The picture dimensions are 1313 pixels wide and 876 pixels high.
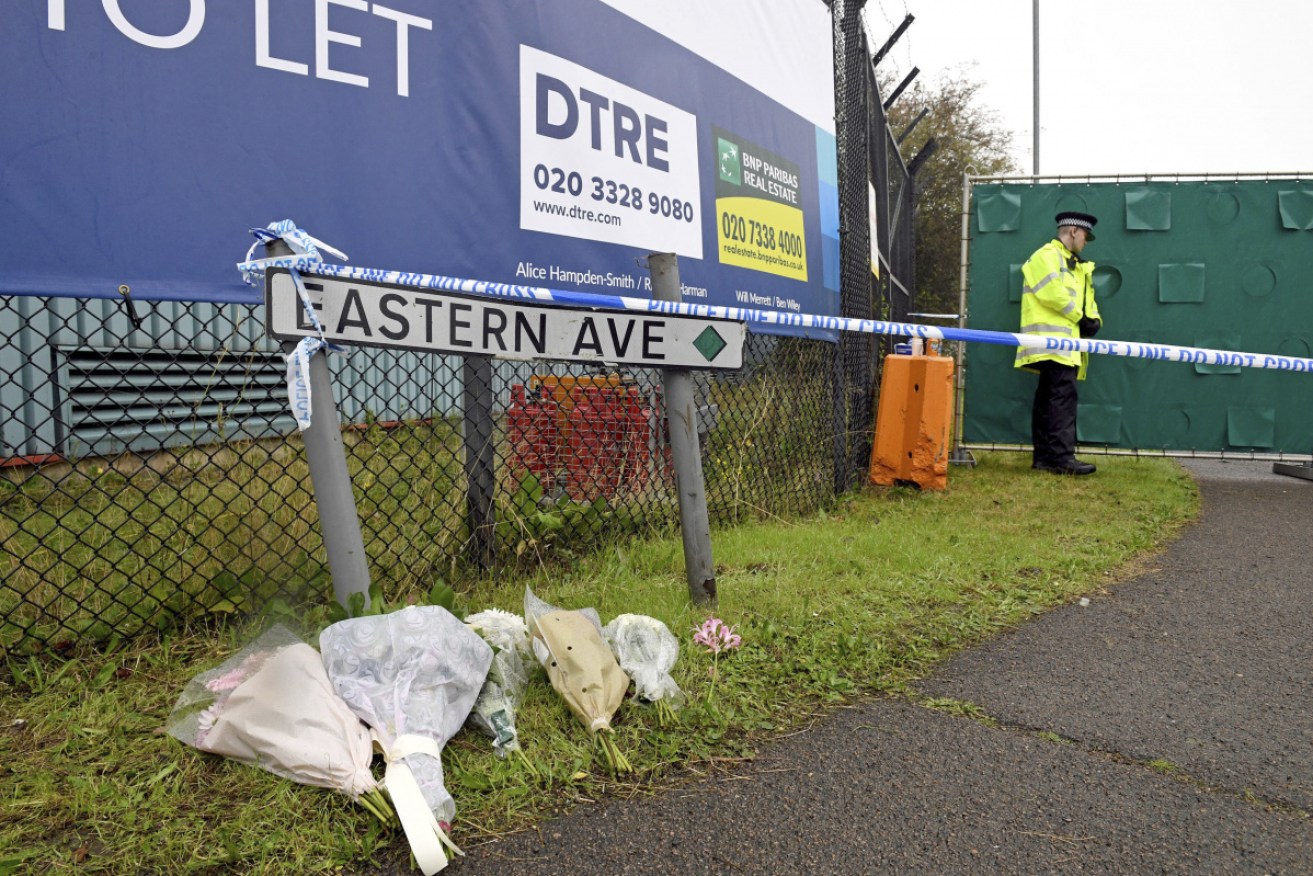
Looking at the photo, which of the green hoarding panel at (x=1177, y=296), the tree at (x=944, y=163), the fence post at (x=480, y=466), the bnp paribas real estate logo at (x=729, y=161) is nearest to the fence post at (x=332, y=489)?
the fence post at (x=480, y=466)

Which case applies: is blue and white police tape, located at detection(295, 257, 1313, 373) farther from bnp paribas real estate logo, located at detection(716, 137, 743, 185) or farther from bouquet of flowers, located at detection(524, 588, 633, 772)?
bnp paribas real estate logo, located at detection(716, 137, 743, 185)

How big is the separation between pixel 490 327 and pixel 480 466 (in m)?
0.94

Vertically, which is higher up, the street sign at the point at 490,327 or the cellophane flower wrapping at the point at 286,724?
the street sign at the point at 490,327

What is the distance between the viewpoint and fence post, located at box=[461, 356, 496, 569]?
3.44 m

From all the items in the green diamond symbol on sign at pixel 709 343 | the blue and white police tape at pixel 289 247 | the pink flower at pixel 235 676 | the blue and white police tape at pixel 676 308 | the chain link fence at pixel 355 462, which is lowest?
the pink flower at pixel 235 676

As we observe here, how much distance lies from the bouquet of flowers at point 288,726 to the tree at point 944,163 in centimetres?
1999

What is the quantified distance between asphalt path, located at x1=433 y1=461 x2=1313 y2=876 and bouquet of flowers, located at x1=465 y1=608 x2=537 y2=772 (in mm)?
318

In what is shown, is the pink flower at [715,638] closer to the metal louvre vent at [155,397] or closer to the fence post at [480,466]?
the fence post at [480,466]

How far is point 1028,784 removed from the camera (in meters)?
2.11

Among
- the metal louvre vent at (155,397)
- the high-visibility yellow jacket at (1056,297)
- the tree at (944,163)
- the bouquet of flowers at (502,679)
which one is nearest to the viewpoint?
the bouquet of flowers at (502,679)

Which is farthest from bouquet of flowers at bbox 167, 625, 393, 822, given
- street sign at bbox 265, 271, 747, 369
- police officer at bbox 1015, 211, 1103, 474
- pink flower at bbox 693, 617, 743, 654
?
police officer at bbox 1015, 211, 1103, 474

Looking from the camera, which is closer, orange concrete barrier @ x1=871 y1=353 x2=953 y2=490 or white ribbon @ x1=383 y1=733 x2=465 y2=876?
white ribbon @ x1=383 y1=733 x2=465 y2=876

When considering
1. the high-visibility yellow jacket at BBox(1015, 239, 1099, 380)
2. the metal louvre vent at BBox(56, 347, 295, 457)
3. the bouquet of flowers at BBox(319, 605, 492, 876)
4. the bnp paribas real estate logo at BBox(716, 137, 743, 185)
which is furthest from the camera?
the high-visibility yellow jacket at BBox(1015, 239, 1099, 380)

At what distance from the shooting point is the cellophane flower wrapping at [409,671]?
2.07 metres
